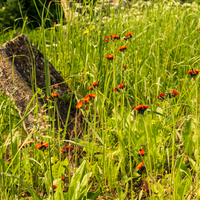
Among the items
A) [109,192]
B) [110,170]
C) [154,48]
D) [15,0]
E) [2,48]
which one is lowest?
[109,192]

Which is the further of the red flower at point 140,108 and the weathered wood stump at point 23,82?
the weathered wood stump at point 23,82

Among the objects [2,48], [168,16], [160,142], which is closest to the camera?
[160,142]

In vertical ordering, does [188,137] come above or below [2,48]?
below

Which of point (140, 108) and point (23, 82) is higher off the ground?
point (140, 108)

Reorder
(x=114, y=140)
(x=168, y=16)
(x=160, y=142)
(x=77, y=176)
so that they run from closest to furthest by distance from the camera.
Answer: (x=77, y=176)
(x=160, y=142)
(x=114, y=140)
(x=168, y=16)

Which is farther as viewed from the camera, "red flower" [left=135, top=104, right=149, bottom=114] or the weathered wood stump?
the weathered wood stump

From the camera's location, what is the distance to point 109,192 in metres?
1.18

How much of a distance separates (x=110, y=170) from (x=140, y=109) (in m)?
0.43

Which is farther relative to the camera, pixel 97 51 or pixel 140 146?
pixel 97 51

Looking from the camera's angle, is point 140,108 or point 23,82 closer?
point 140,108

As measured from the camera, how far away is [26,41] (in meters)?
1.89

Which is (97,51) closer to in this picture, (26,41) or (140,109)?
(26,41)

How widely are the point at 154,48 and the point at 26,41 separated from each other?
1.22 m

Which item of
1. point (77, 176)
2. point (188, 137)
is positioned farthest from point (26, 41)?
point (188, 137)
